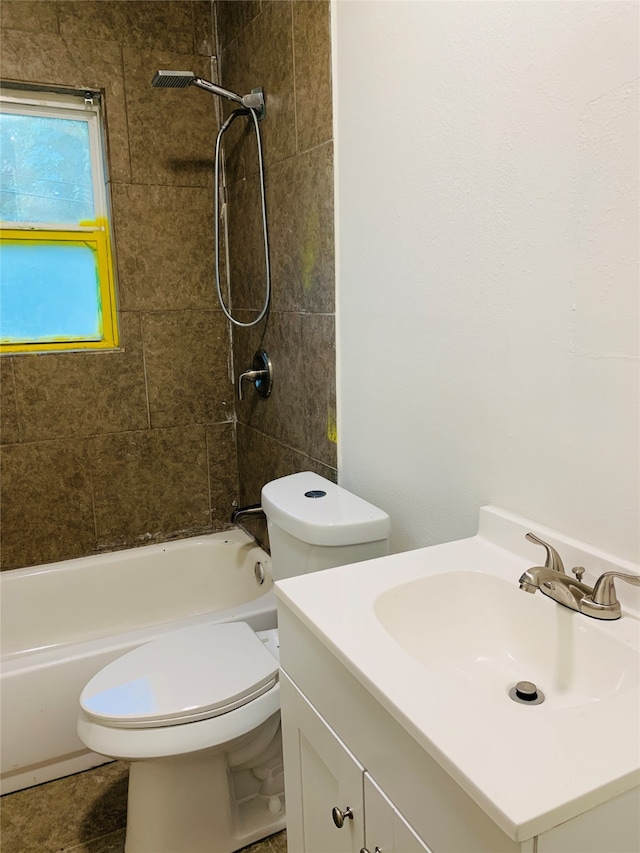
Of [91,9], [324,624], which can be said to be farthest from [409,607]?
[91,9]

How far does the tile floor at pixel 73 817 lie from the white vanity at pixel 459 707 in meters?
0.75

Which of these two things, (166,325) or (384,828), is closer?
(384,828)

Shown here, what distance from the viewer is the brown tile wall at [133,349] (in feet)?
7.13

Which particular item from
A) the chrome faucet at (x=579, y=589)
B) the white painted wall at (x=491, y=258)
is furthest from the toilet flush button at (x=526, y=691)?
the white painted wall at (x=491, y=258)

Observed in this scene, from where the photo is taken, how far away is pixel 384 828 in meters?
0.80

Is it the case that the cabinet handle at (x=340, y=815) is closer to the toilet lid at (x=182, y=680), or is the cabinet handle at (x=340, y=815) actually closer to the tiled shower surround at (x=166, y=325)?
the toilet lid at (x=182, y=680)

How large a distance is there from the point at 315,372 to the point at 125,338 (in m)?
0.94

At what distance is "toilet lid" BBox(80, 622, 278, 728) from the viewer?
1.35 m

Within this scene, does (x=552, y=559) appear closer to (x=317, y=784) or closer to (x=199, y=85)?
(x=317, y=784)

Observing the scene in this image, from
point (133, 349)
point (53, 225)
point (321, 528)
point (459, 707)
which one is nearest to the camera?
point (459, 707)

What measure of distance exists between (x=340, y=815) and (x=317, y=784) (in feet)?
0.38

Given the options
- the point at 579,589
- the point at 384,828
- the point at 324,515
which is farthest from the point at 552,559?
the point at 324,515

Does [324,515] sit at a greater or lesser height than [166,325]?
lesser

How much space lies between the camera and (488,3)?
1.07 m
